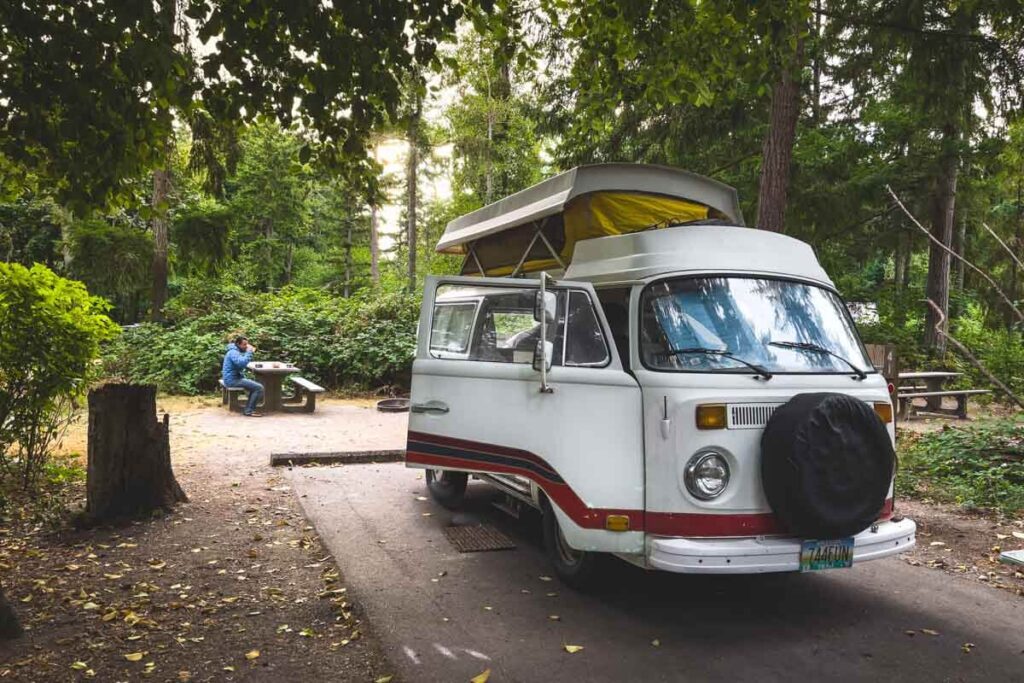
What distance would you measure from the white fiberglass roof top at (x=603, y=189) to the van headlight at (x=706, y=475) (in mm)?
2383

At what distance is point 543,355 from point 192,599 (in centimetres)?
292

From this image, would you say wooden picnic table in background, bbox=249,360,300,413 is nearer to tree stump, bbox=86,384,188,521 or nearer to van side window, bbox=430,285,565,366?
tree stump, bbox=86,384,188,521

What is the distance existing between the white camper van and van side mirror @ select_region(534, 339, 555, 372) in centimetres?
2

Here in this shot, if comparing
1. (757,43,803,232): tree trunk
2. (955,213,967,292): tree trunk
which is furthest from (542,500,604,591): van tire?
(955,213,967,292): tree trunk

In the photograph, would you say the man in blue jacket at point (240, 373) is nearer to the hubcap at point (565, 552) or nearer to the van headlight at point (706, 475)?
the hubcap at point (565, 552)

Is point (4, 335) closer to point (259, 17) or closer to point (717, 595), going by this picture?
point (259, 17)

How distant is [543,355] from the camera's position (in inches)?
184

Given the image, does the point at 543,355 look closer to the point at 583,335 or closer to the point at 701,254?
the point at 583,335

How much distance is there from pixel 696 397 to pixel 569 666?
1.67m

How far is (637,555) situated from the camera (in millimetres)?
4348

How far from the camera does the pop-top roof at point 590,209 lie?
573 cm

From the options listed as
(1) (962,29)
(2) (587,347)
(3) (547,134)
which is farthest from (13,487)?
(1) (962,29)

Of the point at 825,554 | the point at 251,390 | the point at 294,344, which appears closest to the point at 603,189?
the point at 825,554

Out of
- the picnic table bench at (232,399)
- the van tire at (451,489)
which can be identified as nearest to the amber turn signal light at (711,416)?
the van tire at (451,489)
